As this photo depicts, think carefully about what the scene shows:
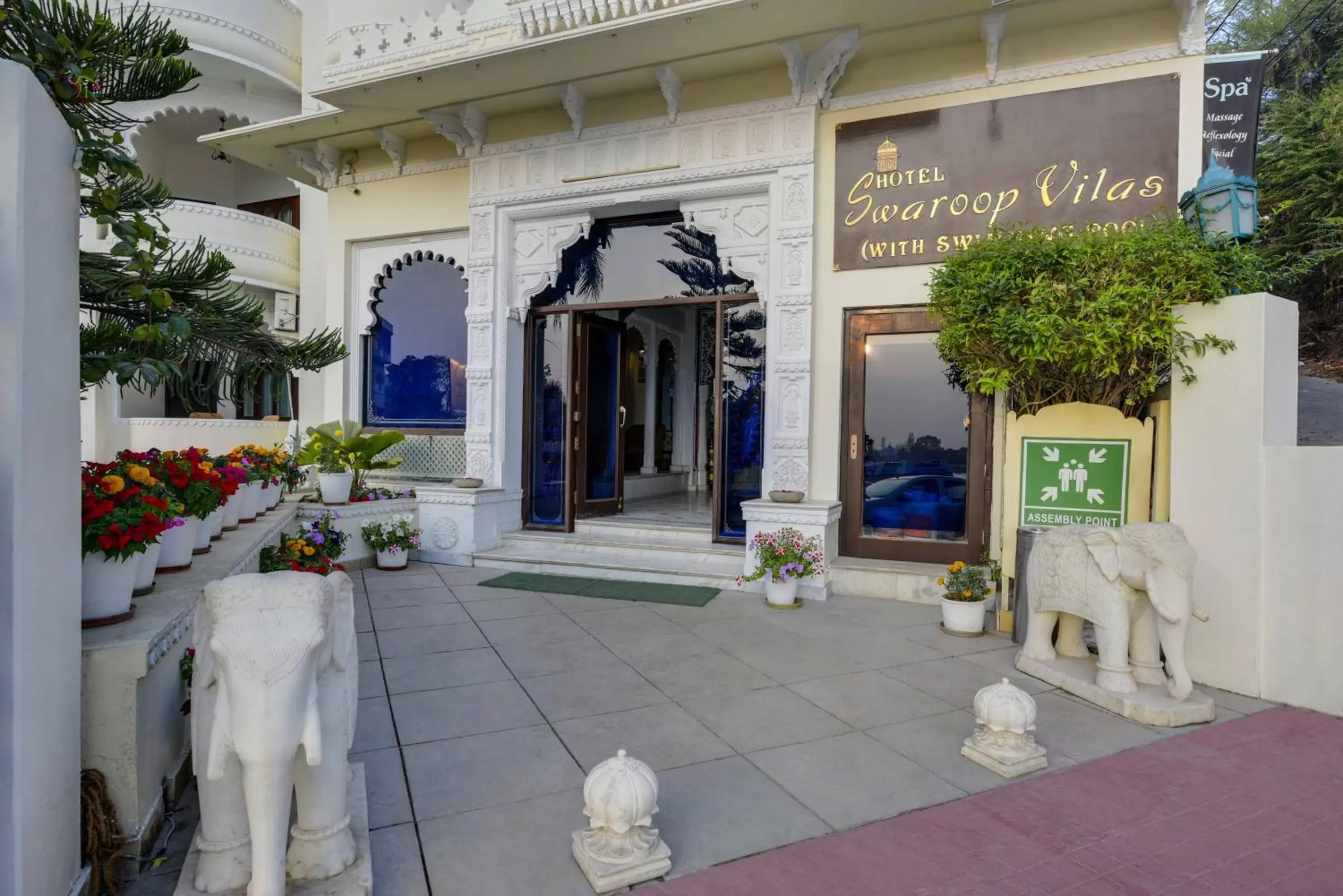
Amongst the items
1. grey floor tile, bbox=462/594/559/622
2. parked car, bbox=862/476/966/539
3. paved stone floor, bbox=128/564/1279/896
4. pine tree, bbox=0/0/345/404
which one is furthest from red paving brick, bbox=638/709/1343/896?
grey floor tile, bbox=462/594/559/622

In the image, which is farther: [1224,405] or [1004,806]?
[1224,405]

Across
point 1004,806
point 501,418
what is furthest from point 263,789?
point 501,418

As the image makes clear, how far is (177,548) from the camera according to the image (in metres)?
3.20

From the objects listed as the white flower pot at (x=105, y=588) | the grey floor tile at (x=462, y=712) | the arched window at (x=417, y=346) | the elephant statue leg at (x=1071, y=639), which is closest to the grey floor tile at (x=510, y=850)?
the grey floor tile at (x=462, y=712)

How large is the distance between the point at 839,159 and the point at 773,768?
5.38 metres

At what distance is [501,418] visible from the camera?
752 centimetres

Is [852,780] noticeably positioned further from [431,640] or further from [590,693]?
[431,640]

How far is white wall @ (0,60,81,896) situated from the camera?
161 cm

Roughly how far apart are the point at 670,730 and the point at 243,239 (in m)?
10.2

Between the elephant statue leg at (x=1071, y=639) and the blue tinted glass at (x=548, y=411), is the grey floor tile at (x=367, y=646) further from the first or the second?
the elephant statue leg at (x=1071, y=639)

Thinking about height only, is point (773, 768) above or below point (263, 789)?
below

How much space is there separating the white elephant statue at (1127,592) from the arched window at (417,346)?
6352mm

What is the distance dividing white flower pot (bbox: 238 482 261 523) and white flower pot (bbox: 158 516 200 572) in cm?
155

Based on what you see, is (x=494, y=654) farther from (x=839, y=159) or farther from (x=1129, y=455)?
(x=839, y=159)
